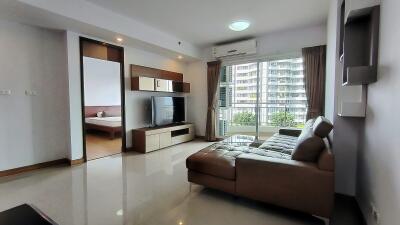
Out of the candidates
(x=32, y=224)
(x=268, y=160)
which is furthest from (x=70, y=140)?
(x=268, y=160)

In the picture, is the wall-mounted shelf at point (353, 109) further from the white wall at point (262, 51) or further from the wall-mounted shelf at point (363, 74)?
the white wall at point (262, 51)

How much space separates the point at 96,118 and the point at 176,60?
311 cm

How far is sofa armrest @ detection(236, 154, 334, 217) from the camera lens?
5.52 feet

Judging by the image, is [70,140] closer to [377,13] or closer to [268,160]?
[268,160]

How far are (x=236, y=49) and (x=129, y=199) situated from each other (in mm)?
4018

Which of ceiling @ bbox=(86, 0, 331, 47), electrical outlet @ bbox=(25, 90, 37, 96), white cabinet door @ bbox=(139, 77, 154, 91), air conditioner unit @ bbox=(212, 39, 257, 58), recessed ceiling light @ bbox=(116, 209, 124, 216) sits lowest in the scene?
recessed ceiling light @ bbox=(116, 209, 124, 216)

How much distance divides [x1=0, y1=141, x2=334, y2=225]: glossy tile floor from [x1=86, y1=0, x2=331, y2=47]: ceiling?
105 inches

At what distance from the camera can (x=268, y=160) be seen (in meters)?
Result: 1.92

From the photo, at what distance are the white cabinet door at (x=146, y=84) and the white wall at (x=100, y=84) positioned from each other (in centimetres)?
137

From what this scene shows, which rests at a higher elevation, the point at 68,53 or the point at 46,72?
the point at 68,53

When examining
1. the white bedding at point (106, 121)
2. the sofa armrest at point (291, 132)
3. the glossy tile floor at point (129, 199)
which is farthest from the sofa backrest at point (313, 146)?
the white bedding at point (106, 121)

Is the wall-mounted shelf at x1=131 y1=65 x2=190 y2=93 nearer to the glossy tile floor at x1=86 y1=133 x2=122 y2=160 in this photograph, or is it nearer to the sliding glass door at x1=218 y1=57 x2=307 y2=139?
the sliding glass door at x1=218 y1=57 x2=307 y2=139

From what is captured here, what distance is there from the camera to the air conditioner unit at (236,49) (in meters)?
4.68

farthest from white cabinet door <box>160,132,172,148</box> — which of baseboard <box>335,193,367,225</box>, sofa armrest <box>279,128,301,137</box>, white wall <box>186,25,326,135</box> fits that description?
baseboard <box>335,193,367,225</box>
